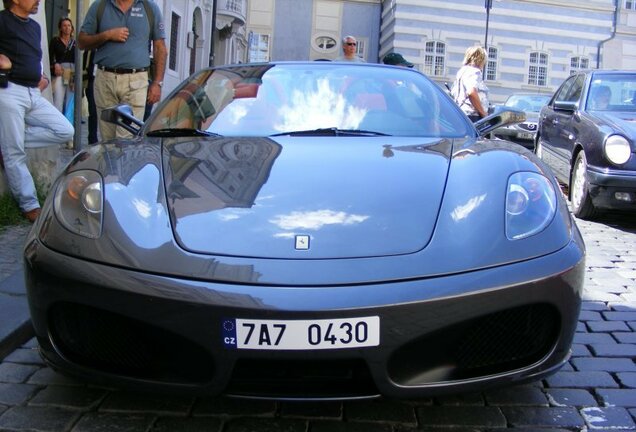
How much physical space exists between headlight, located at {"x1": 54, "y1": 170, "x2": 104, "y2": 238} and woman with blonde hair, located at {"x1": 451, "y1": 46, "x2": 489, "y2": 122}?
5.25 meters

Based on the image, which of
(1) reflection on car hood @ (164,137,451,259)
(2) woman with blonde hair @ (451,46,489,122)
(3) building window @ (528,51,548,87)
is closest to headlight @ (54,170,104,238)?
(1) reflection on car hood @ (164,137,451,259)

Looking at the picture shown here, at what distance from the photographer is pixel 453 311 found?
195 cm

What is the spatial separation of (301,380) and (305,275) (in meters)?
0.30

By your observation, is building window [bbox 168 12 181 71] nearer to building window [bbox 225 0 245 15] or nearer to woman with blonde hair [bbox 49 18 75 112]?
building window [bbox 225 0 245 15]

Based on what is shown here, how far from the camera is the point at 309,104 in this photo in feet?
10.9

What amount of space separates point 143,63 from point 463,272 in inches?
163

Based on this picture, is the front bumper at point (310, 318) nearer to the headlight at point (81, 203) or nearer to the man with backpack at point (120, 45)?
the headlight at point (81, 203)

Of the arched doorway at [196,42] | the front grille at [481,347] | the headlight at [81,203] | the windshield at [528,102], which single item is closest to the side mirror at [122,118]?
the headlight at [81,203]

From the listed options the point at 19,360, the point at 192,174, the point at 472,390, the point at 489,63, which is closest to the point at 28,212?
the point at 19,360

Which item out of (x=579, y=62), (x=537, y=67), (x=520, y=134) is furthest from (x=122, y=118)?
(x=579, y=62)

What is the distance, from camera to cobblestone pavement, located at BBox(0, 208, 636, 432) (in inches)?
88.0

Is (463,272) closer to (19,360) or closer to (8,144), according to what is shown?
(19,360)

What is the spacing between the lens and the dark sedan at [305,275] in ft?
6.30

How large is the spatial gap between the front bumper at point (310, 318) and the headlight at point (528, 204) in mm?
130
